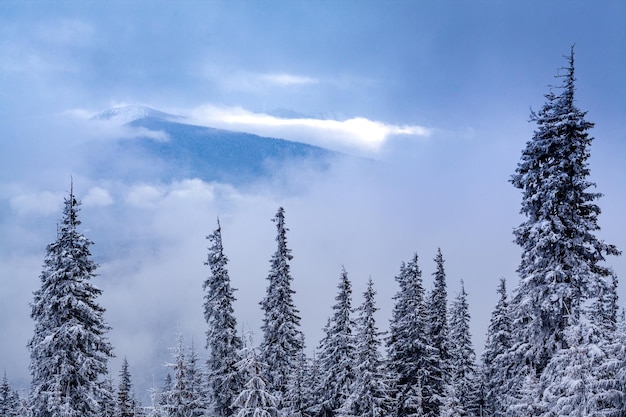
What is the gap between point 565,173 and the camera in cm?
2091

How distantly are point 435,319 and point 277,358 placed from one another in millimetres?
14080

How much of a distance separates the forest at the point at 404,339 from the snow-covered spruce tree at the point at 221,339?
0.36 ft

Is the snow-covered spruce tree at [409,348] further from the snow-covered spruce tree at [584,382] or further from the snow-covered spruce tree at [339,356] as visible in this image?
the snow-covered spruce tree at [584,382]

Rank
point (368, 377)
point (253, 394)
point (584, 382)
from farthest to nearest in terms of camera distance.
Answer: point (368, 377), point (253, 394), point (584, 382)

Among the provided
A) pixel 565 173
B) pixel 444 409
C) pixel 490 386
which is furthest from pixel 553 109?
pixel 490 386

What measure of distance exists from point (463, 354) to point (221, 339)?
26.3 m

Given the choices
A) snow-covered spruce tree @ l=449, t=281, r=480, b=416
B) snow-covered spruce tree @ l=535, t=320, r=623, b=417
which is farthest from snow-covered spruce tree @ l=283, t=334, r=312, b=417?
snow-covered spruce tree @ l=535, t=320, r=623, b=417

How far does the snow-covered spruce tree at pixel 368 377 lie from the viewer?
103 ft

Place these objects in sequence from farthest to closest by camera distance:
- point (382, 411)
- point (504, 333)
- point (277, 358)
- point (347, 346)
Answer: point (504, 333) < point (277, 358) < point (347, 346) < point (382, 411)

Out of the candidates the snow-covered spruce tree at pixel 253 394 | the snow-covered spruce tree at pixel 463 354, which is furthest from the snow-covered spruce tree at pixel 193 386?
the snow-covered spruce tree at pixel 463 354

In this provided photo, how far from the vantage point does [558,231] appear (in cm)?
2120

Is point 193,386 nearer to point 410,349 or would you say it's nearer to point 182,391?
point 182,391

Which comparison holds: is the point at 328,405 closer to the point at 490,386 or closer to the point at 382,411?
the point at 382,411

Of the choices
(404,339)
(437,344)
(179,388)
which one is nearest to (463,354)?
(437,344)
